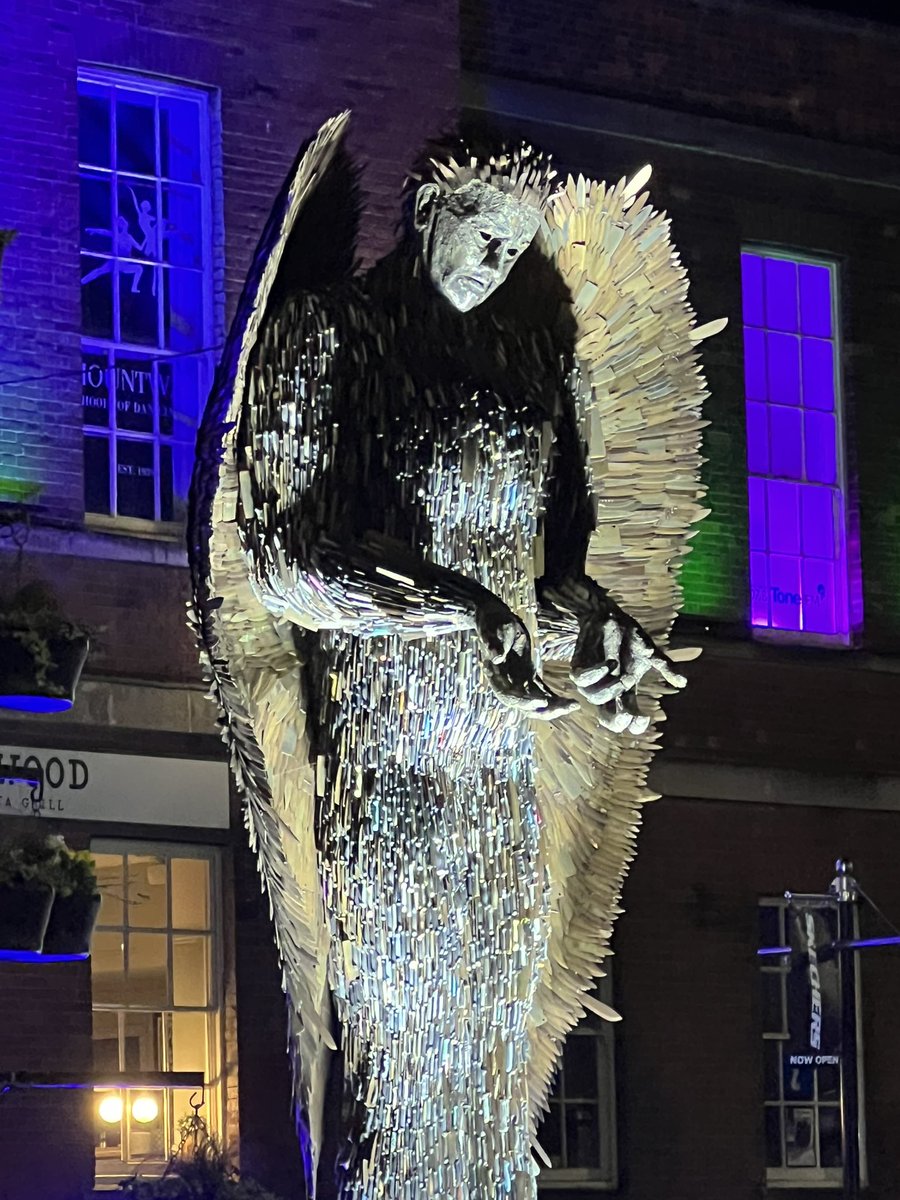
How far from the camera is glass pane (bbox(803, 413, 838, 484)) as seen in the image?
464 inches

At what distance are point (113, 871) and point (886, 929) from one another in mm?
3804

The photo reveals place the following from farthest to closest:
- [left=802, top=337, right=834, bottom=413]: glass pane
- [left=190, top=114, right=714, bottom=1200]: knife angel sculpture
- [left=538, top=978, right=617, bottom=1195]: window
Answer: [left=802, top=337, right=834, bottom=413]: glass pane, [left=538, top=978, right=617, bottom=1195]: window, [left=190, top=114, right=714, bottom=1200]: knife angel sculpture

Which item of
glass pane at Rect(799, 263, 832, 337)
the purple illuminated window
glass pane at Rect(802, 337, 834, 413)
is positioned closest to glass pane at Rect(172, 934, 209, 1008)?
the purple illuminated window

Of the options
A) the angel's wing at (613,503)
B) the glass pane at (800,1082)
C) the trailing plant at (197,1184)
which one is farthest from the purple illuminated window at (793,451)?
the angel's wing at (613,503)

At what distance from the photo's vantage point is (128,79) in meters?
9.63

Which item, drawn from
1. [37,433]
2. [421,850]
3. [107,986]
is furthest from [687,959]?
[421,850]

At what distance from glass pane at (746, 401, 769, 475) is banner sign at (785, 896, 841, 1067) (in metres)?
2.57

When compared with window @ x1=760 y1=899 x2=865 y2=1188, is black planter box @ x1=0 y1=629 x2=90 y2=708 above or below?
above

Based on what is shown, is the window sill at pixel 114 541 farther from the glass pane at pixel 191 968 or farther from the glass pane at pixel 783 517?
the glass pane at pixel 783 517

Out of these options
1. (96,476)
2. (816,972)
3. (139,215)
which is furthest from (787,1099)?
(139,215)

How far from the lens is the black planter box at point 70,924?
752cm

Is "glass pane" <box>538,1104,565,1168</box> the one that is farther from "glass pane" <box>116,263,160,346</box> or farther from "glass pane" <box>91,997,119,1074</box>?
"glass pane" <box>116,263,160,346</box>

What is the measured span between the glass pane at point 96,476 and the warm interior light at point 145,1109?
2130mm

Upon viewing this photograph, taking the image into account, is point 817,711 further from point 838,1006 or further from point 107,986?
point 107,986
